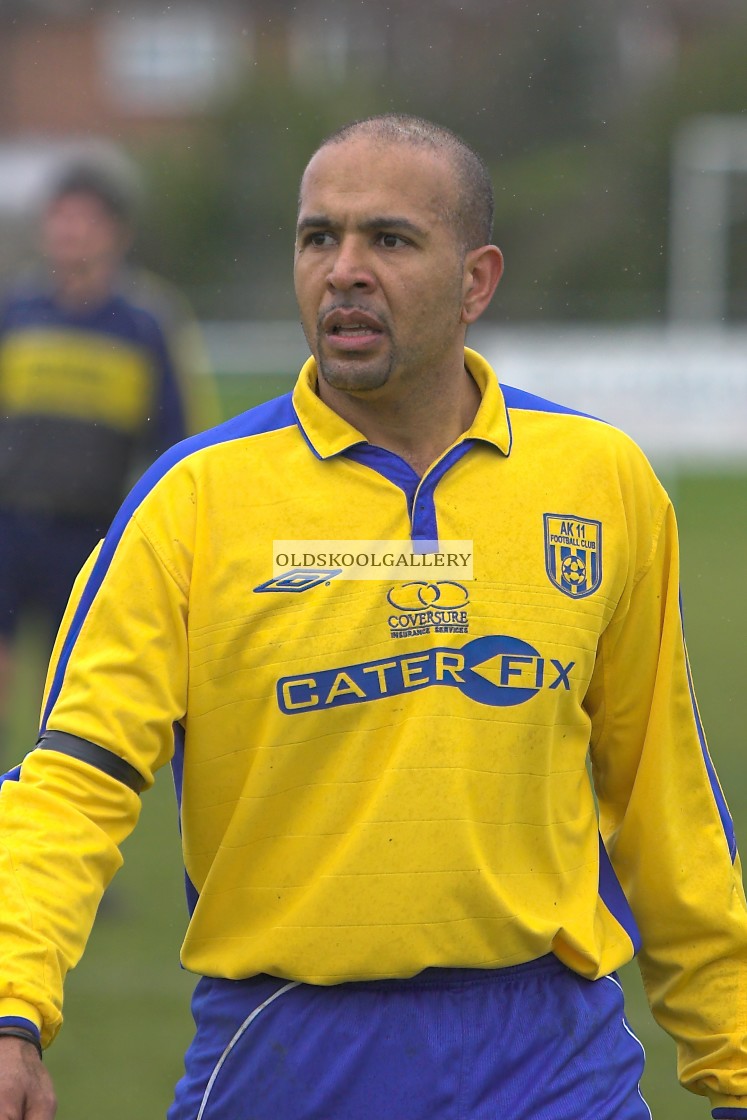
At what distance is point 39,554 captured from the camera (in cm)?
562

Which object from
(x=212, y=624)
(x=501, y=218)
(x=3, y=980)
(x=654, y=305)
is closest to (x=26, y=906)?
(x=3, y=980)

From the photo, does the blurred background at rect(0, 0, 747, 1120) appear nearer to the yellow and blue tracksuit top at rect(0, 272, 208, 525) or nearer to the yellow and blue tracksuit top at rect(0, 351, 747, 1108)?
the yellow and blue tracksuit top at rect(0, 272, 208, 525)

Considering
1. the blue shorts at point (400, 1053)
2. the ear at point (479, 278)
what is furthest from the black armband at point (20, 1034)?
the ear at point (479, 278)

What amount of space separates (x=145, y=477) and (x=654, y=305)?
18947 mm

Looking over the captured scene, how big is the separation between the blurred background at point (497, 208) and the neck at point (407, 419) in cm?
241

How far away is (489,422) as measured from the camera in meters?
2.42

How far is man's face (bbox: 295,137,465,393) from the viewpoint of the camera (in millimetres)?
2297

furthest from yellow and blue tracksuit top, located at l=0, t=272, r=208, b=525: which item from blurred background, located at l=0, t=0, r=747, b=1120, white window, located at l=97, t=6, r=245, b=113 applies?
white window, located at l=97, t=6, r=245, b=113

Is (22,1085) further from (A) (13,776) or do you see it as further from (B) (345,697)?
(B) (345,697)

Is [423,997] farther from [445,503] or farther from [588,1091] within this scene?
[445,503]

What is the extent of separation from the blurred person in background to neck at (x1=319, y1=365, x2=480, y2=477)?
314cm

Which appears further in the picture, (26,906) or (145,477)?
(145,477)

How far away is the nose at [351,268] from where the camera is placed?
2.28 m

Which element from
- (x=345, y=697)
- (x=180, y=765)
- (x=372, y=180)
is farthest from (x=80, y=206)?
(x=345, y=697)
